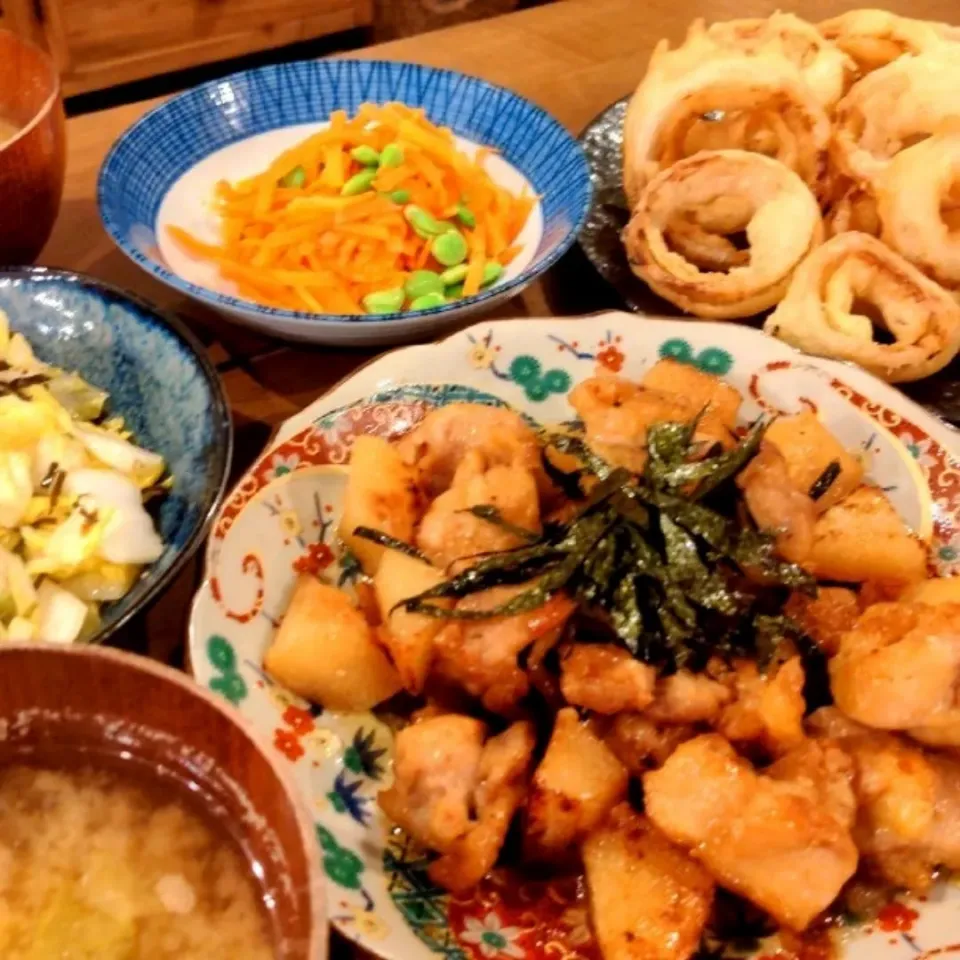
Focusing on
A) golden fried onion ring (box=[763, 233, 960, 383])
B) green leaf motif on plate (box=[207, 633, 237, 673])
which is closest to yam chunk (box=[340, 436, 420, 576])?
green leaf motif on plate (box=[207, 633, 237, 673])

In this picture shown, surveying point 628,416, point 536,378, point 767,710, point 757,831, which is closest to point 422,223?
point 536,378

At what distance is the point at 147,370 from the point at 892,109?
144 cm

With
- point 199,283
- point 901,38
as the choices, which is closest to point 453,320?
point 199,283

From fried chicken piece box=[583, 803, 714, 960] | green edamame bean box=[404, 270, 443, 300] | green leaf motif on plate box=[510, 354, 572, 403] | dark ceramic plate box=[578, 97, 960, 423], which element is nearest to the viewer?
fried chicken piece box=[583, 803, 714, 960]

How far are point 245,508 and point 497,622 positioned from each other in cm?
39

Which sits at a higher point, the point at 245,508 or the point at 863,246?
the point at 863,246

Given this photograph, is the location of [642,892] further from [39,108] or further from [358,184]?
[39,108]

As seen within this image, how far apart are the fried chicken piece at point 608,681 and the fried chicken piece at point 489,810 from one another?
8 centimetres

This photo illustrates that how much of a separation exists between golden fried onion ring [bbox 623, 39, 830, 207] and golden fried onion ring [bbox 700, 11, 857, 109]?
0.27 feet

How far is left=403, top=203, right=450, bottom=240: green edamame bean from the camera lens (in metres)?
1.98

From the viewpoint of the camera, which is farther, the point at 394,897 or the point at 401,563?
the point at 401,563

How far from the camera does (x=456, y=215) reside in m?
2.05

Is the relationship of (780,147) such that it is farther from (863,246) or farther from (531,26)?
(531,26)

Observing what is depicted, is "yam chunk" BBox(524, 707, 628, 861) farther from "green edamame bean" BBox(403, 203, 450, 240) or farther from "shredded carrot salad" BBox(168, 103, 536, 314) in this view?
"green edamame bean" BBox(403, 203, 450, 240)
